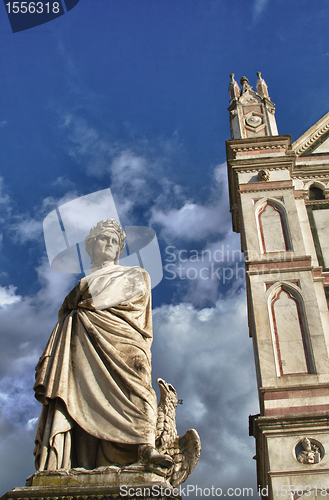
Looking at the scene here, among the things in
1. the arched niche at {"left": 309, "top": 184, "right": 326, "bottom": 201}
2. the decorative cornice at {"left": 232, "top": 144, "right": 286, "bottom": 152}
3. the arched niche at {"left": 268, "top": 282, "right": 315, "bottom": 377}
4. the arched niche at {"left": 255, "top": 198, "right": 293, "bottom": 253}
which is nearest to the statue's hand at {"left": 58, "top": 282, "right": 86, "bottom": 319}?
the arched niche at {"left": 268, "top": 282, "right": 315, "bottom": 377}

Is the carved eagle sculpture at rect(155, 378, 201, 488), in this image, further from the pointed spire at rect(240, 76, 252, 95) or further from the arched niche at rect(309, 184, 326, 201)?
the pointed spire at rect(240, 76, 252, 95)

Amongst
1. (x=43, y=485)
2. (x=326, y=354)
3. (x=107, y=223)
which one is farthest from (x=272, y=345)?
(x=43, y=485)

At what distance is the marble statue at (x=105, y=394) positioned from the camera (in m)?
4.68

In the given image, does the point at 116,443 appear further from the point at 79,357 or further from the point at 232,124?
the point at 232,124

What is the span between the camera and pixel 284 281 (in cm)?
1013

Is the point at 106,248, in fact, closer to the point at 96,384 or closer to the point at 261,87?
the point at 96,384

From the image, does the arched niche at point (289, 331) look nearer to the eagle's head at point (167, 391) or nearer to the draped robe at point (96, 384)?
the eagle's head at point (167, 391)

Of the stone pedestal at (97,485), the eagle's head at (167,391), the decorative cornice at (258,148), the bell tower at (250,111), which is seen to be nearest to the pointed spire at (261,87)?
the bell tower at (250,111)

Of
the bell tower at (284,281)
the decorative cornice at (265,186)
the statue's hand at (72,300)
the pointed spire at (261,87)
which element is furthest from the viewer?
the pointed spire at (261,87)

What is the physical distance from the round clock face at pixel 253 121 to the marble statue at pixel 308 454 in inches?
335

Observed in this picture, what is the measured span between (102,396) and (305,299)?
606 cm

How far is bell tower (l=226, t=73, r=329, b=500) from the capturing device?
7938mm

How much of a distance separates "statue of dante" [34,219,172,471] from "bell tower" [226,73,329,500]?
3.79m

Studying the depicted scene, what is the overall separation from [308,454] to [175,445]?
362 cm
